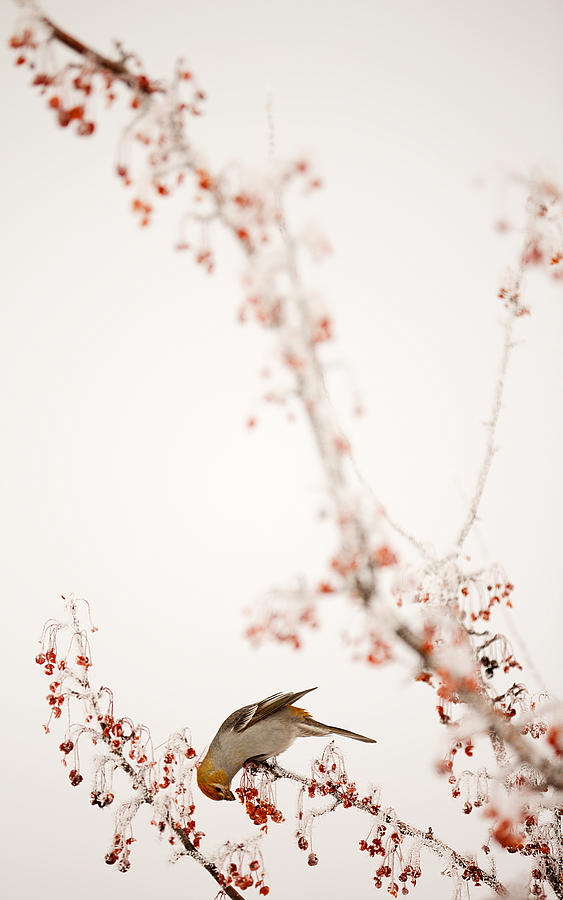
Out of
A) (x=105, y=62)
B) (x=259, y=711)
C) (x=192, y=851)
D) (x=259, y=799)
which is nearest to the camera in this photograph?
(x=105, y=62)

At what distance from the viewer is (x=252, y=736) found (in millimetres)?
1541

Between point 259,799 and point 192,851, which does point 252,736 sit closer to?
point 259,799

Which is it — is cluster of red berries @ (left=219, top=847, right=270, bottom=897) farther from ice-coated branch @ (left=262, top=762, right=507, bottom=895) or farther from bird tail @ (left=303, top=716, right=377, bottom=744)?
bird tail @ (left=303, top=716, right=377, bottom=744)

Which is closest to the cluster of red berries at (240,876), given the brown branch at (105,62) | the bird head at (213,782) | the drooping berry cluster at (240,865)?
the drooping berry cluster at (240,865)

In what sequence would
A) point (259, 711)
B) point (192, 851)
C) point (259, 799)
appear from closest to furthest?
1. point (192, 851)
2. point (259, 799)
3. point (259, 711)

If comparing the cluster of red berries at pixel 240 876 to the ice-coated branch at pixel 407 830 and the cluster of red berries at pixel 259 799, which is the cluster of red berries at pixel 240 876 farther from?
the ice-coated branch at pixel 407 830

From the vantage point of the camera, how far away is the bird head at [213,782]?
1.50m

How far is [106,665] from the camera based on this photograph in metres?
1.60

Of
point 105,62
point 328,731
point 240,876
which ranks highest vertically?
point 105,62

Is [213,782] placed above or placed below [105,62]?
below

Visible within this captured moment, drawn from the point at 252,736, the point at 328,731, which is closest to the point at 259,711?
the point at 252,736

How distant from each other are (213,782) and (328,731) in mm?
297

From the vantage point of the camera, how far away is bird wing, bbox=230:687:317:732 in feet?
5.09

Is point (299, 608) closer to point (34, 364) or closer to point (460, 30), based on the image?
point (34, 364)
